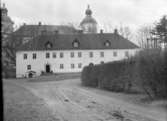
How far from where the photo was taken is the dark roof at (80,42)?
4884 cm

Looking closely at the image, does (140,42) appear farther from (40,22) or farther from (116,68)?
(116,68)

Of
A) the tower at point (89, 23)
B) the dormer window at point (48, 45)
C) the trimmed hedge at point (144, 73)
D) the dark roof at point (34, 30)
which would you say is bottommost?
the trimmed hedge at point (144, 73)

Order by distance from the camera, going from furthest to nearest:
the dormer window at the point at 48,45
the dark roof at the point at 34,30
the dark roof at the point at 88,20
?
1. the dark roof at the point at 88,20
2. the dark roof at the point at 34,30
3. the dormer window at the point at 48,45

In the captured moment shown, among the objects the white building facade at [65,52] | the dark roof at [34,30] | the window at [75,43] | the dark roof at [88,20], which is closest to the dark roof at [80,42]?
the white building facade at [65,52]

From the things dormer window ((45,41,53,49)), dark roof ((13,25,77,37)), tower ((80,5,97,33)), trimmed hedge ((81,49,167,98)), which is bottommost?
trimmed hedge ((81,49,167,98))

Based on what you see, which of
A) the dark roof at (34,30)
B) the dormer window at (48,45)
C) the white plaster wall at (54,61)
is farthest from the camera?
the dark roof at (34,30)

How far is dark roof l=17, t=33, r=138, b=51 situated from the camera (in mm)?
48844

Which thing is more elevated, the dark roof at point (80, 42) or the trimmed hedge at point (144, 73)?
the dark roof at point (80, 42)

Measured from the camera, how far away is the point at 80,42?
50.7 m

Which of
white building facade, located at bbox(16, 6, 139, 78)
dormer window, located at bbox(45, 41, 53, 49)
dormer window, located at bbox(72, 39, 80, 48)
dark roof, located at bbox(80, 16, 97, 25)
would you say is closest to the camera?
white building facade, located at bbox(16, 6, 139, 78)

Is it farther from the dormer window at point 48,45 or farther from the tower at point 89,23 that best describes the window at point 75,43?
the tower at point 89,23

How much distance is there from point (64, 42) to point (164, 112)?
142ft

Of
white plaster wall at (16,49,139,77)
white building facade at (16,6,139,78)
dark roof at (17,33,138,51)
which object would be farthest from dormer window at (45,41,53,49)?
white plaster wall at (16,49,139,77)

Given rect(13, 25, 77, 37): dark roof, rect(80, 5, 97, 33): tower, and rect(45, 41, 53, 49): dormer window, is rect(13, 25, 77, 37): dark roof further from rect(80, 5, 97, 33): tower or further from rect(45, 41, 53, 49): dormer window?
rect(45, 41, 53, 49): dormer window
